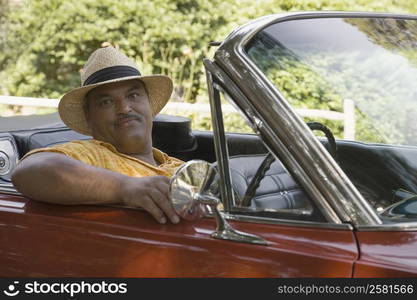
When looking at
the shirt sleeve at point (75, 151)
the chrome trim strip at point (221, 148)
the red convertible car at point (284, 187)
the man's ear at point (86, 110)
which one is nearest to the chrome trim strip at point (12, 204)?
the red convertible car at point (284, 187)

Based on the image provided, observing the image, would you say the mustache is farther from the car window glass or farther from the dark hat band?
the car window glass

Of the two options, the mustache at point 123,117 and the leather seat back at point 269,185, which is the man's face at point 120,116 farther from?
the leather seat back at point 269,185

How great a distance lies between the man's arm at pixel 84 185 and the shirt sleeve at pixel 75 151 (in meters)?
0.07

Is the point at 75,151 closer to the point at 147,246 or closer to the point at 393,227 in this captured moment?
the point at 147,246

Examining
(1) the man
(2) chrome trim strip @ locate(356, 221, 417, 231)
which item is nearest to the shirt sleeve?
(1) the man

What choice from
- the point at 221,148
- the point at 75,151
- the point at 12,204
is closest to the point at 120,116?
the point at 75,151

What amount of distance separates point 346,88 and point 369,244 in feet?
1.86

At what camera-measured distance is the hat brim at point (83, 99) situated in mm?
3059

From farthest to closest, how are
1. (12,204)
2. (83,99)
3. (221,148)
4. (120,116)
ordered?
(83,99)
(120,116)
(12,204)
(221,148)

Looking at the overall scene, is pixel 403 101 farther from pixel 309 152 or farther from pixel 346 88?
pixel 309 152

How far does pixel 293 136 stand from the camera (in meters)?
2.23

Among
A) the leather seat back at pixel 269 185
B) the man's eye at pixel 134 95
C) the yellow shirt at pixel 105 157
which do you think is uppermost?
the man's eye at pixel 134 95

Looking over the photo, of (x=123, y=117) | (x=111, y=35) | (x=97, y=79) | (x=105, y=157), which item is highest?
(x=97, y=79)

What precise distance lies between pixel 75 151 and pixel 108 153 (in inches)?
7.0
